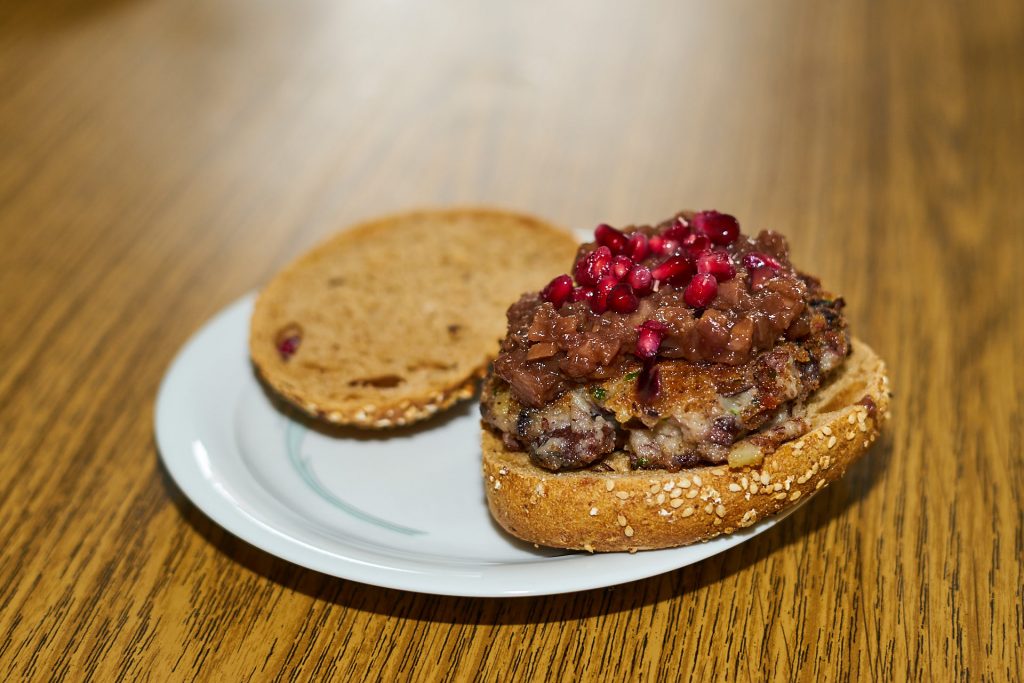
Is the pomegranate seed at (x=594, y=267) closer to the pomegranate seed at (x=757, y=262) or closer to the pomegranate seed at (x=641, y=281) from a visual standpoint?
the pomegranate seed at (x=641, y=281)

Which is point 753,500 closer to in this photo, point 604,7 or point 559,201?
point 559,201

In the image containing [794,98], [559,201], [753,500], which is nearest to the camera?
[753,500]

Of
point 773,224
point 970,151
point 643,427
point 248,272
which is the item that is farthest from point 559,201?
point 643,427

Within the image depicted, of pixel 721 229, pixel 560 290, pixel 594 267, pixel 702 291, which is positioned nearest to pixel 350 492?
pixel 560 290

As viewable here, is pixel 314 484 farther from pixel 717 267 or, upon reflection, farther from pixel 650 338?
pixel 717 267

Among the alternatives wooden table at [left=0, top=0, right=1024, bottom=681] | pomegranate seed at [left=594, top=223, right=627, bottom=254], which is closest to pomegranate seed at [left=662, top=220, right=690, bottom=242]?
pomegranate seed at [left=594, top=223, right=627, bottom=254]
